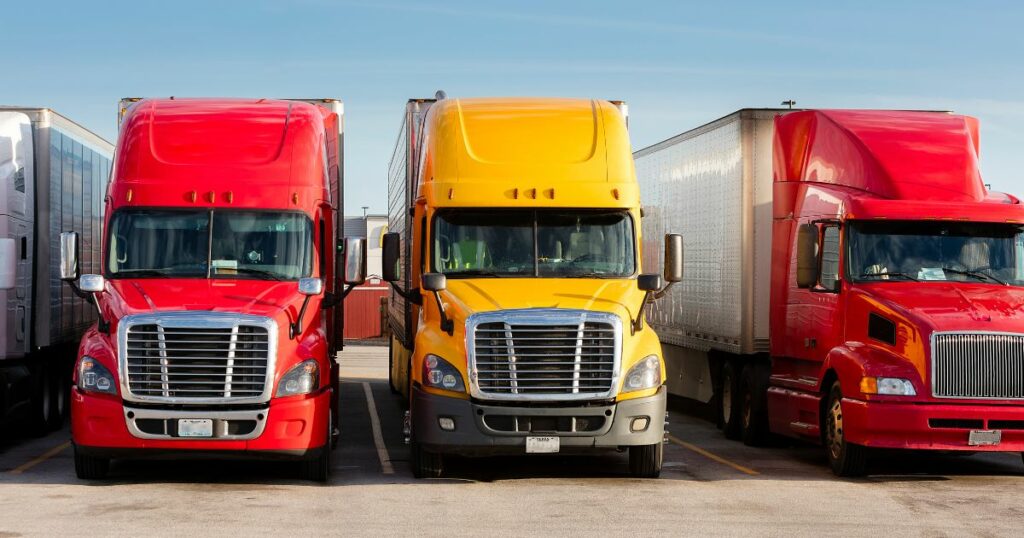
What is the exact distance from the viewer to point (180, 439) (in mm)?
13984

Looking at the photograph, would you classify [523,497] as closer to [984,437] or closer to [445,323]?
[445,323]

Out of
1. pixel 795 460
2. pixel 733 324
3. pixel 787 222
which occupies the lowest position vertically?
pixel 795 460

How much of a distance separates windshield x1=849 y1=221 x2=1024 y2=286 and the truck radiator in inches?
265

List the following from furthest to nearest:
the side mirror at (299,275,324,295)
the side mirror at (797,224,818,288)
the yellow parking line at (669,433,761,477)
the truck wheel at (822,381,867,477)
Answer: the side mirror at (797,224,818,288) < the yellow parking line at (669,433,761,477) < the truck wheel at (822,381,867,477) < the side mirror at (299,275,324,295)

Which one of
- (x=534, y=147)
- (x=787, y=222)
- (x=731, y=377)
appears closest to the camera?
(x=534, y=147)

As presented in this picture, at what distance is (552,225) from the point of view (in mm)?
15352

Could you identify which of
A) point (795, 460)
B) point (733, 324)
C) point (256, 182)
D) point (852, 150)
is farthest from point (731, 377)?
point (256, 182)

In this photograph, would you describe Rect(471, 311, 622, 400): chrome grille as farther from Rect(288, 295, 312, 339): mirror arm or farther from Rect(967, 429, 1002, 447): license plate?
Rect(967, 429, 1002, 447): license plate

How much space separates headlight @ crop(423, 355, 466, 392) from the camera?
14383 mm

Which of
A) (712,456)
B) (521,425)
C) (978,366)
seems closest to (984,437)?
(978,366)

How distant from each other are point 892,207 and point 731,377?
4838 millimetres

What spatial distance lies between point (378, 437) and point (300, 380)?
218 inches

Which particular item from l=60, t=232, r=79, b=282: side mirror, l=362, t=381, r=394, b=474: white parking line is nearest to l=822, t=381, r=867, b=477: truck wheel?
l=362, t=381, r=394, b=474: white parking line

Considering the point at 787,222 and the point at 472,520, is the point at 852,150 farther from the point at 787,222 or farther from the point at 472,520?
the point at 472,520
